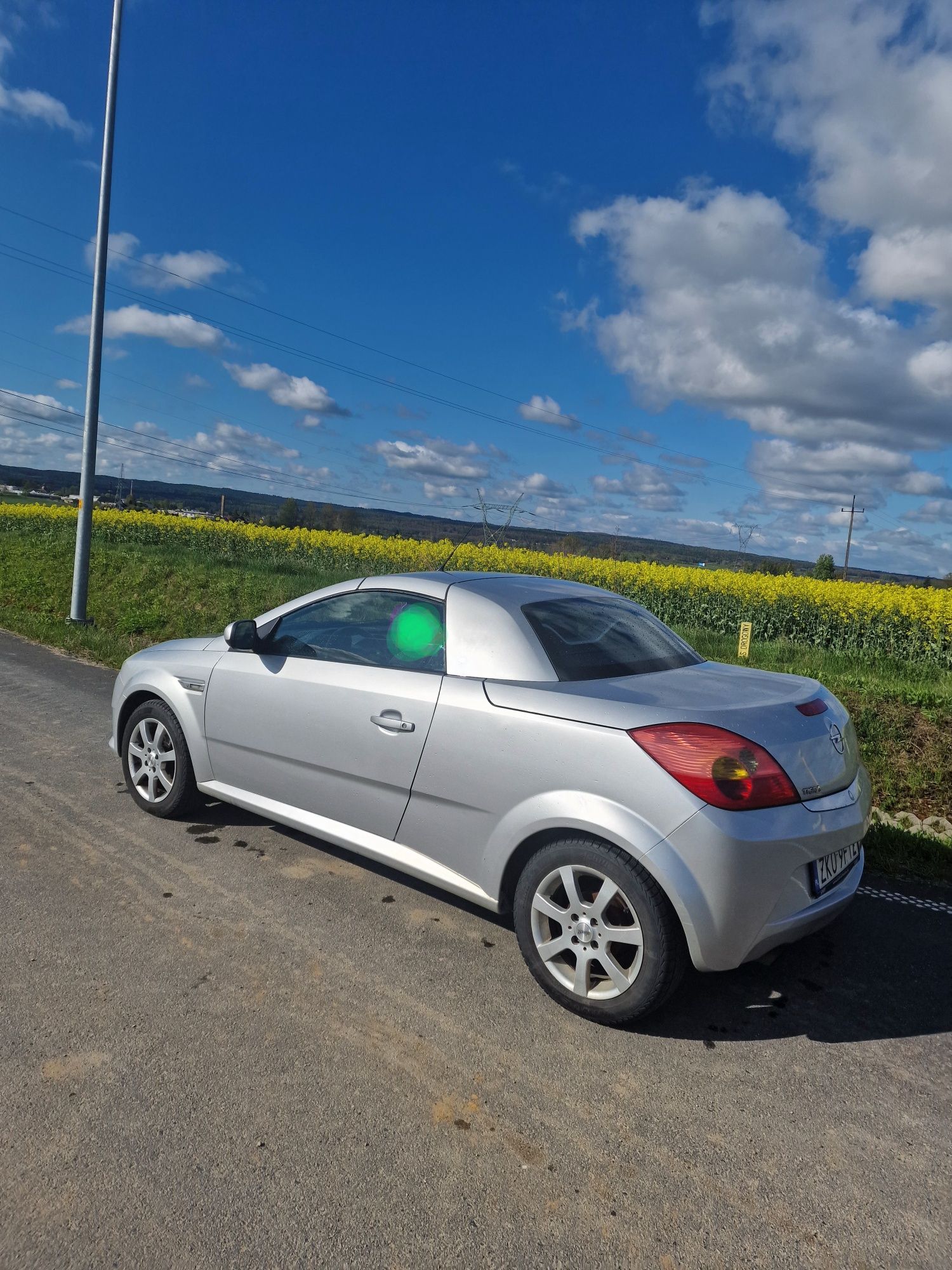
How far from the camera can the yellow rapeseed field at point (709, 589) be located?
45.0 feet

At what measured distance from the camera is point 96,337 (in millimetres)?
12594

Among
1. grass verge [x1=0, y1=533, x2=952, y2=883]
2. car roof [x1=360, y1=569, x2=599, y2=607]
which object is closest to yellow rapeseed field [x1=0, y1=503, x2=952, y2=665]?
grass verge [x1=0, y1=533, x2=952, y2=883]

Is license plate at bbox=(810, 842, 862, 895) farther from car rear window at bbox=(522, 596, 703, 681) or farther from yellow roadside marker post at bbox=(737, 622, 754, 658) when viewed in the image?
yellow roadside marker post at bbox=(737, 622, 754, 658)

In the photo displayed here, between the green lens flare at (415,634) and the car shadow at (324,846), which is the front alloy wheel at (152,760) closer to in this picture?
the car shadow at (324,846)

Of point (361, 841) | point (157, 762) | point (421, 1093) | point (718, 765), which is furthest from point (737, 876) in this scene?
point (157, 762)

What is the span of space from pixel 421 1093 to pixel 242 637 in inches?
95.7

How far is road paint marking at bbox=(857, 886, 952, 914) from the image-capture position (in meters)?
3.98

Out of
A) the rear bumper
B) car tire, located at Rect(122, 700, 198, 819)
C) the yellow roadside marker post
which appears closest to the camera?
the rear bumper

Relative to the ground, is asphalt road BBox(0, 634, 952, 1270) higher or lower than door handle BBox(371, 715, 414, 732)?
lower

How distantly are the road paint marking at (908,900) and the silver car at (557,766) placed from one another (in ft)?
3.24

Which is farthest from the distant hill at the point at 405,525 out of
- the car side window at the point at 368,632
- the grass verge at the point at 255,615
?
the car side window at the point at 368,632

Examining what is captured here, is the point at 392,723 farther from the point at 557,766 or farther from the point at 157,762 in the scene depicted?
the point at 157,762

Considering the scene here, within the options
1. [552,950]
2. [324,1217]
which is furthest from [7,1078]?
[552,950]

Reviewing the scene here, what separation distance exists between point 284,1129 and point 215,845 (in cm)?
221
